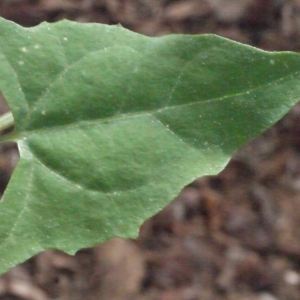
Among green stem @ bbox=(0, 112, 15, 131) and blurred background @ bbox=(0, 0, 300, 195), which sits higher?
green stem @ bbox=(0, 112, 15, 131)

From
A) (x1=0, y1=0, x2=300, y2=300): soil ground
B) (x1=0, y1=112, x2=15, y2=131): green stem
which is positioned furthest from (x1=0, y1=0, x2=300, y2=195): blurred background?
(x1=0, y1=112, x2=15, y2=131): green stem

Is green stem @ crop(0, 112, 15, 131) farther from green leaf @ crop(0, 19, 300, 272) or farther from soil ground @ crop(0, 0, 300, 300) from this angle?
soil ground @ crop(0, 0, 300, 300)

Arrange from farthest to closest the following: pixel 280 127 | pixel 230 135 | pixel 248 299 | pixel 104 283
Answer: pixel 280 127
pixel 248 299
pixel 104 283
pixel 230 135

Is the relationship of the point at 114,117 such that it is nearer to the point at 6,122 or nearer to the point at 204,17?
the point at 6,122

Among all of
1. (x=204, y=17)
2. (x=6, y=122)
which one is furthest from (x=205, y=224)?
(x=6, y=122)

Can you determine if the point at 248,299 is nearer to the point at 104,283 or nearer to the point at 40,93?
the point at 104,283

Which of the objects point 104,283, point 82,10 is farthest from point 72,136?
point 82,10
